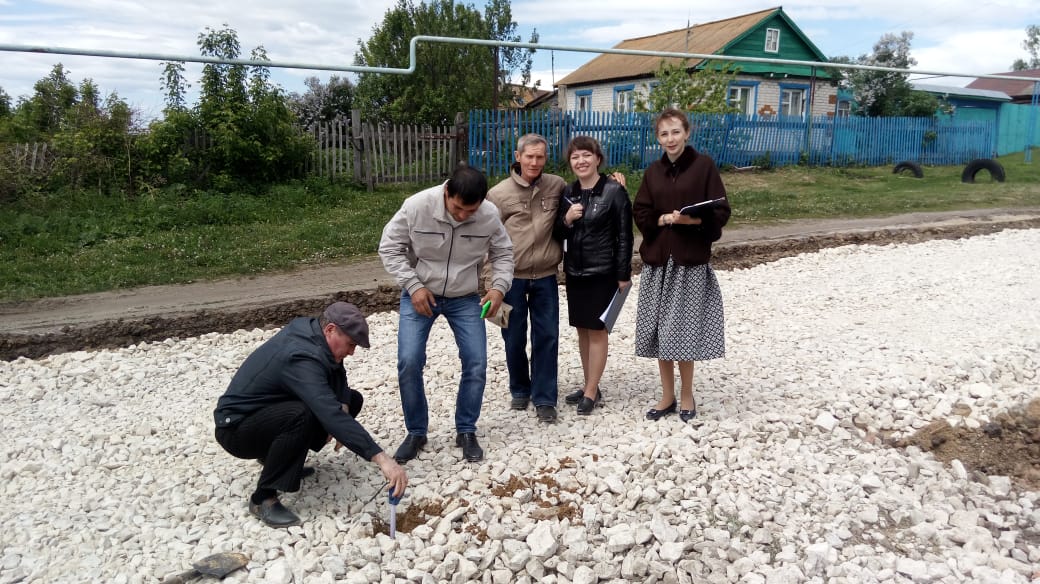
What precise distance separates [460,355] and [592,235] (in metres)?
1.06

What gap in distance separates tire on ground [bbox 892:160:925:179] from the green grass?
12.6ft

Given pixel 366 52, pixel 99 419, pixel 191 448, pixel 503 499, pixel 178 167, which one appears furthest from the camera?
pixel 366 52

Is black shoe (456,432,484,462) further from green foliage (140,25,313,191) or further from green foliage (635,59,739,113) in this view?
green foliage (635,59,739,113)

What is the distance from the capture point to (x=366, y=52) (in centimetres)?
2702

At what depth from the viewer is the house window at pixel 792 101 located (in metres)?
27.1

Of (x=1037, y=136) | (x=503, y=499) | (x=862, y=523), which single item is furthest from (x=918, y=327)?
(x=1037, y=136)

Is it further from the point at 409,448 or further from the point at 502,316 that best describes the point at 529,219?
the point at 409,448

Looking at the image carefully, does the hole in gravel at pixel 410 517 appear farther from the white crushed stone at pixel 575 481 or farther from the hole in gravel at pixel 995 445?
the hole in gravel at pixel 995 445

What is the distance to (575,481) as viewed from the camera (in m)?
3.92

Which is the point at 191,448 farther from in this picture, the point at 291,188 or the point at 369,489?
the point at 291,188

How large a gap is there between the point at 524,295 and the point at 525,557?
5.55 feet

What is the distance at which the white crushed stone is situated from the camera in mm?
3357

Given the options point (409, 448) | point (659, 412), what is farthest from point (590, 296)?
point (409, 448)

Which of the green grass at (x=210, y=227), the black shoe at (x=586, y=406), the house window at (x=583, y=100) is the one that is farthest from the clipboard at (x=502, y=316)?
the house window at (x=583, y=100)
